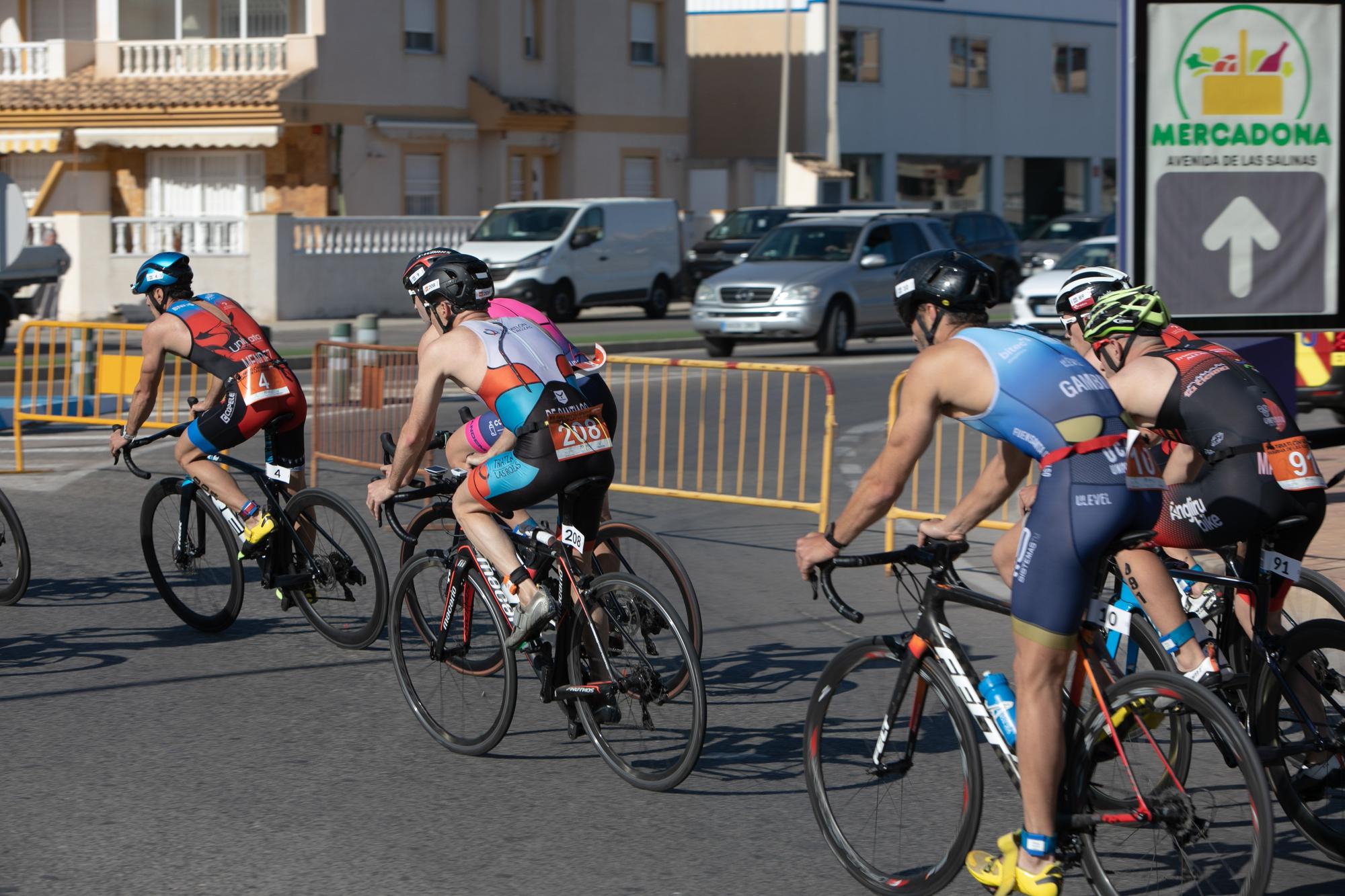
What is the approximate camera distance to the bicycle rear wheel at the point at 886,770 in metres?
4.92

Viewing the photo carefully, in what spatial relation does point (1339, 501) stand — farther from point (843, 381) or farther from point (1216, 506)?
point (843, 381)

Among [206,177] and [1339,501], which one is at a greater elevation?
[206,177]

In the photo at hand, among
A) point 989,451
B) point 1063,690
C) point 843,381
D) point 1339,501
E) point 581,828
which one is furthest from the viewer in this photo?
point 843,381

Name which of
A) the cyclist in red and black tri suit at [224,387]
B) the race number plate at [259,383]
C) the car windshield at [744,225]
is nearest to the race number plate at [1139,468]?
the cyclist in red and black tri suit at [224,387]

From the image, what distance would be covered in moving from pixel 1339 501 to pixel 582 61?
31.7 meters

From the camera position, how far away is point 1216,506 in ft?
18.7

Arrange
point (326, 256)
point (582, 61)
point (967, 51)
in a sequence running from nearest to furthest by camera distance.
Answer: point (326, 256), point (582, 61), point (967, 51)

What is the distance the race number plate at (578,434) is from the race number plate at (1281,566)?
217cm

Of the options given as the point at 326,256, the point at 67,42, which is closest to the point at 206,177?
the point at 67,42

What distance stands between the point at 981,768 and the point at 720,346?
18.7m

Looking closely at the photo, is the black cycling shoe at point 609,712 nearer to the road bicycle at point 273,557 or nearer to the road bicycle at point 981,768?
the road bicycle at point 981,768

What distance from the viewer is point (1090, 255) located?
24.8m

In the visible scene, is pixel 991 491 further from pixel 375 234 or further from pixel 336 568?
pixel 375 234

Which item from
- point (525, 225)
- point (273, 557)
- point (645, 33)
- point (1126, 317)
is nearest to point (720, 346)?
point (525, 225)
